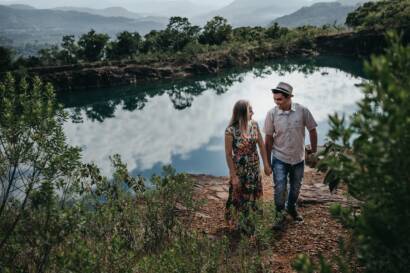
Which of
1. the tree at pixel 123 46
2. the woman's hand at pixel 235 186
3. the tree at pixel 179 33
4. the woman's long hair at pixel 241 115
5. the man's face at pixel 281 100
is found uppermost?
the tree at pixel 179 33

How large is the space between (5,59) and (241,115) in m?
48.4

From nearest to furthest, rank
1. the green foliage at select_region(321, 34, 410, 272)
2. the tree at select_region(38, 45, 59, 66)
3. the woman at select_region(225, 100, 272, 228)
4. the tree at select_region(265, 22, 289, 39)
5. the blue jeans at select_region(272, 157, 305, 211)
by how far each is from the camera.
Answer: the green foliage at select_region(321, 34, 410, 272), the woman at select_region(225, 100, 272, 228), the blue jeans at select_region(272, 157, 305, 211), the tree at select_region(38, 45, 59, 66), the tree at select_region(265, 22, 289, 39)

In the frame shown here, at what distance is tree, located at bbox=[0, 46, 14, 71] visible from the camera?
47031mm

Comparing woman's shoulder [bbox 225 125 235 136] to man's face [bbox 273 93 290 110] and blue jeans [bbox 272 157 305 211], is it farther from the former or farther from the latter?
blue jeans [bbox 272 157 305 211]

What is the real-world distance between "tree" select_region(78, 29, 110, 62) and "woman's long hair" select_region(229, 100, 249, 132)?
5663cm

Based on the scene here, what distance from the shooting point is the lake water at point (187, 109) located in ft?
66.3

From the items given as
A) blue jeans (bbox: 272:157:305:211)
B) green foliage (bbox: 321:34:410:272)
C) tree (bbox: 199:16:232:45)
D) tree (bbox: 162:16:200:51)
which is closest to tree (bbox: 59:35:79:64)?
tree (bbox: 162:16:200:51)

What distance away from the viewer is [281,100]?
596 cm

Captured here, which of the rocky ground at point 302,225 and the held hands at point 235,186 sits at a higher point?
the held hands at point 235,186

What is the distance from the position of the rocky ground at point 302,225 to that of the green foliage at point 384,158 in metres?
2.86

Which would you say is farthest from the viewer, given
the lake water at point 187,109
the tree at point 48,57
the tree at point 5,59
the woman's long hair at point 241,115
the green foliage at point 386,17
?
the tree at point 48,57

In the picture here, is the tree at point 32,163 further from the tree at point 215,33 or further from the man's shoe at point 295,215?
the tree at point 215,33

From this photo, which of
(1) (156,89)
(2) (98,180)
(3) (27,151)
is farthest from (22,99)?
(1) (156,89)

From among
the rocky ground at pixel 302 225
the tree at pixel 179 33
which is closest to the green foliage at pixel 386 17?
the tree at pixel 179 33
